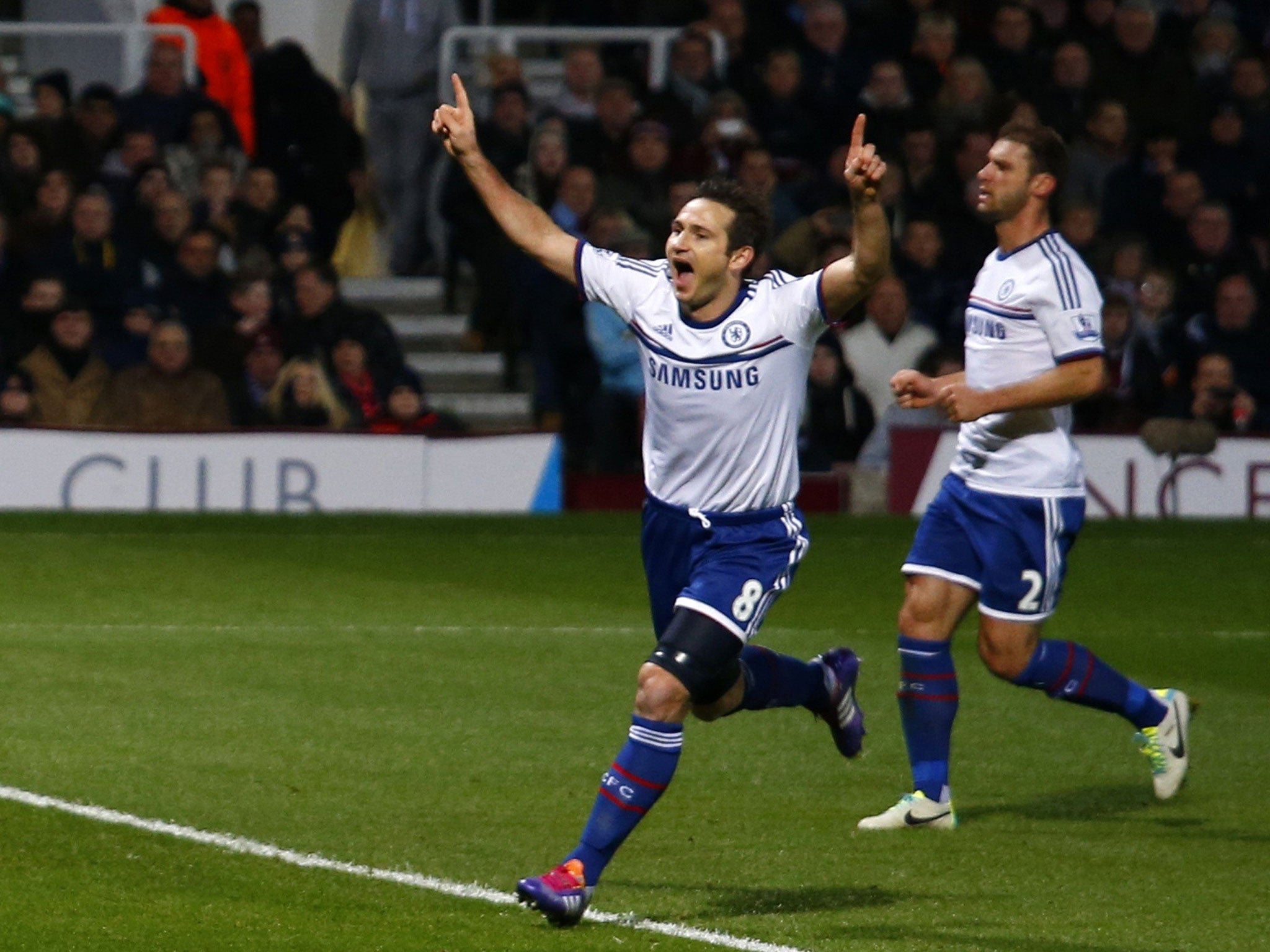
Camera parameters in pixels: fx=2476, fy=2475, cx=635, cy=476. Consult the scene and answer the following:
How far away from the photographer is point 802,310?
659 cm

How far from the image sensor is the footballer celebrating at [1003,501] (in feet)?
24.5

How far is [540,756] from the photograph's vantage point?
8484 millimetres

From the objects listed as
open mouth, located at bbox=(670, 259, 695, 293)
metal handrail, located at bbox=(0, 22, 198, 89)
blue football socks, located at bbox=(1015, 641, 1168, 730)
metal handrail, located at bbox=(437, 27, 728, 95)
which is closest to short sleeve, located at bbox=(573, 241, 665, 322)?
open mouth, located at bbox=(670, 259, 695, 293)

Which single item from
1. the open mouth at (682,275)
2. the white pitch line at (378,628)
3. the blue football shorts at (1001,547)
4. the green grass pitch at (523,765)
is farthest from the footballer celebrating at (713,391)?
the white pitch line at (378,628)

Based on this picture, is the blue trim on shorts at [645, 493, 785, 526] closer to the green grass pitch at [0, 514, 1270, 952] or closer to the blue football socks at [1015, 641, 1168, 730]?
the green grass pitch at [0, 514, 1270, 952]

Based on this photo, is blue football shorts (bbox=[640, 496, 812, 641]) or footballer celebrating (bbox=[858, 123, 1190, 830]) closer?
blue football shorts (bbox=[640, 496, 812, 641])

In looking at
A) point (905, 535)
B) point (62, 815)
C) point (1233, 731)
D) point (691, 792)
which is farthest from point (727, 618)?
point (905, 535)

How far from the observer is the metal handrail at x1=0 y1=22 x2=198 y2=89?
18.0 metres

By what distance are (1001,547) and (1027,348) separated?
610 millimetres

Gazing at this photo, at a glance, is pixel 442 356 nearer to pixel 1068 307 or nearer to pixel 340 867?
pixel 1068 307

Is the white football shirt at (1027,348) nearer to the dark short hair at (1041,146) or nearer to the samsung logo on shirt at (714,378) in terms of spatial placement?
the dark short hair at (1041,146)

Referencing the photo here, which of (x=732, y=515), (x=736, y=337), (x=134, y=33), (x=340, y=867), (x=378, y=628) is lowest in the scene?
(x=378, y=628)

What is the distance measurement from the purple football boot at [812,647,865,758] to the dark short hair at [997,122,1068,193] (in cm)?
161

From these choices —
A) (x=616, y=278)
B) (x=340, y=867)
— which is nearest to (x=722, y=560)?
(x=616, y=278)
